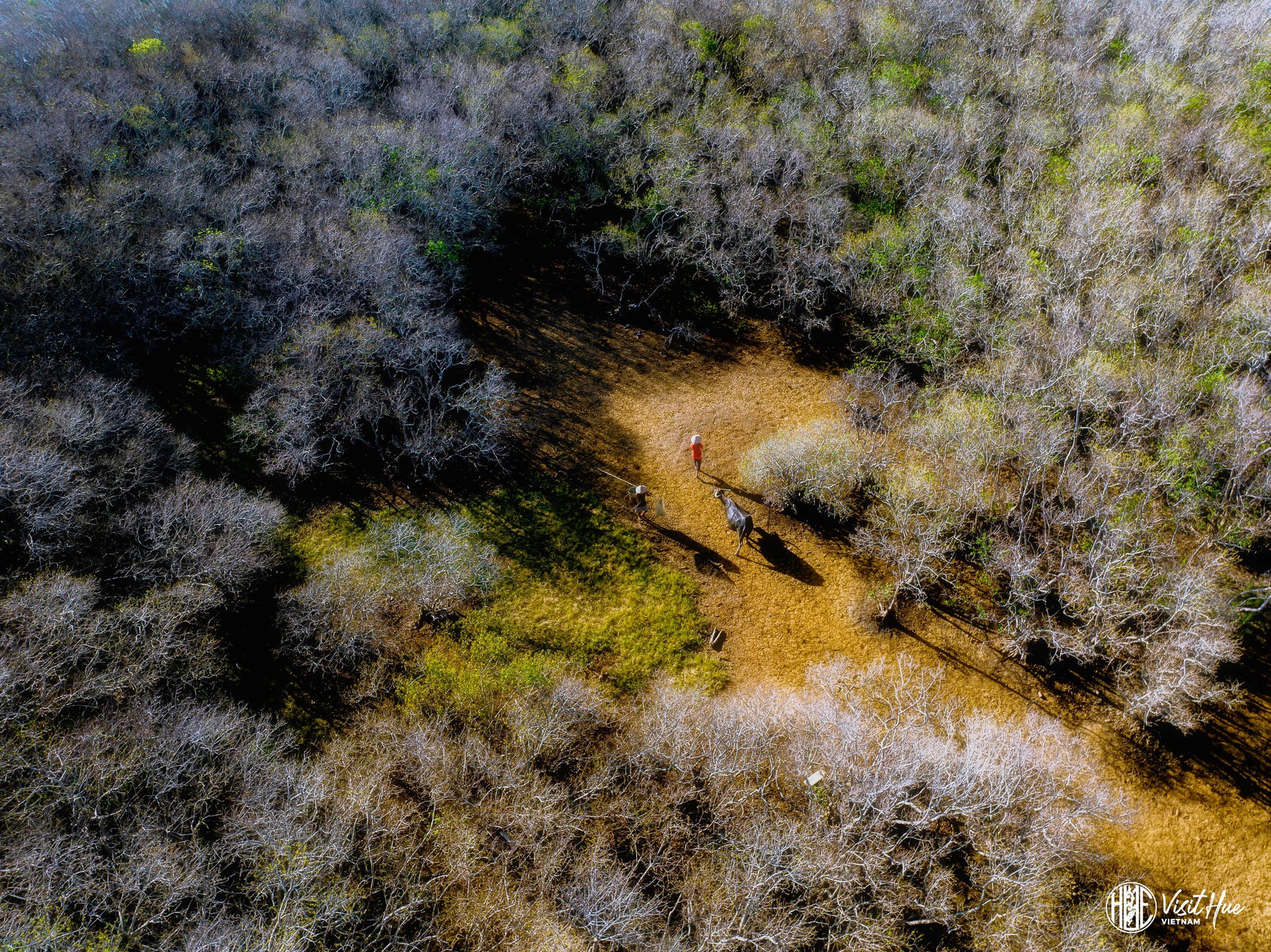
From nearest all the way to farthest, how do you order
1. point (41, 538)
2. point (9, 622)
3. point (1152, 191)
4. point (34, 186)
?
1. point (9, 622)
2. point (41, 538)
3. point (34, 186)
4. point (1152, 191)

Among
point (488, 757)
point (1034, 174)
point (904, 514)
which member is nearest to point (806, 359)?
point (904, 514)

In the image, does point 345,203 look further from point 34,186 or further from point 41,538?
point 41,538

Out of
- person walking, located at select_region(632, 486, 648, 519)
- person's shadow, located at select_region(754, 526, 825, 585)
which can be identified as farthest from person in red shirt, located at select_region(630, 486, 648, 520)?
person's shadow, located at select_region(754, 526, 825, 585)

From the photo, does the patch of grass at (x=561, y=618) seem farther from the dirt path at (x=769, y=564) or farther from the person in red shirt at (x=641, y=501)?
the dirt path at (x=769, y=564)

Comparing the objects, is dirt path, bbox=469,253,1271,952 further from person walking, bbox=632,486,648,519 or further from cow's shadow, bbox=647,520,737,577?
Result: person walking, bbox=632,486,648,519

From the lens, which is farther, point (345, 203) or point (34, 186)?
point (345, 203)

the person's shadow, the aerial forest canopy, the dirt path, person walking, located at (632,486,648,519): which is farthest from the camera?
person walking, located at (632,486,648,519)

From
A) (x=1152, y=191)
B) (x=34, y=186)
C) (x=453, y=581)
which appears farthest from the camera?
(x=1152, y=191)
